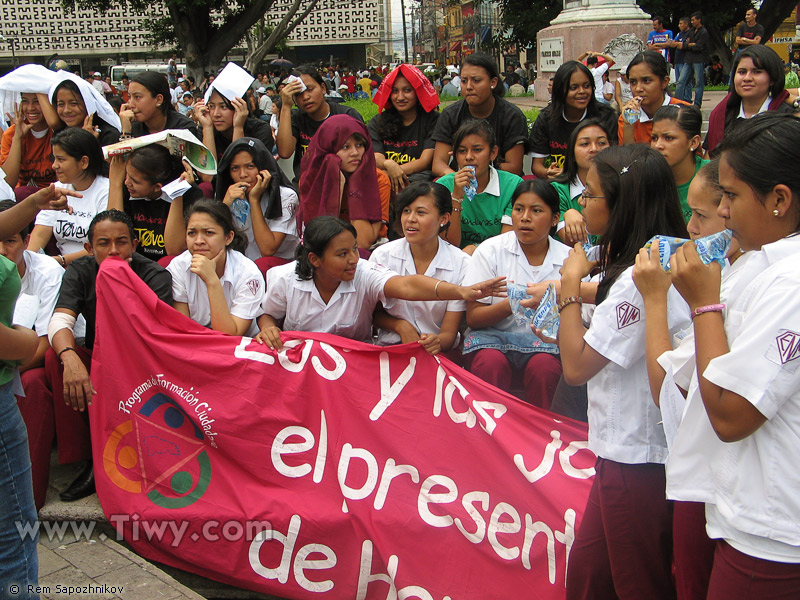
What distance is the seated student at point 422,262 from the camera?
4168 millimetres

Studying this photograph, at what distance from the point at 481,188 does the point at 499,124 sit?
1.02 meters

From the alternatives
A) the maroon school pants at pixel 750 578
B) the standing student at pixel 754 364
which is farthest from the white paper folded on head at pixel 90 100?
the maroon school pants at pixel 750 578

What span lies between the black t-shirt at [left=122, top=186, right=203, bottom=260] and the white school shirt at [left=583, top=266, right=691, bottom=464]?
3463mm

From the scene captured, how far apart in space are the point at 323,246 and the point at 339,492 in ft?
4.25

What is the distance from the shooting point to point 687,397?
1831mm

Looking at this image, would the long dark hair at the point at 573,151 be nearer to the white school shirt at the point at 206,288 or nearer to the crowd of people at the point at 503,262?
the crowd of people at the point at 503,262

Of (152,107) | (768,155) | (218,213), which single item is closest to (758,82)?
(218,213)

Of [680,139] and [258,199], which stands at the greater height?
[680,139]

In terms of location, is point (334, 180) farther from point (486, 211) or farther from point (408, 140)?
point (408, 140)

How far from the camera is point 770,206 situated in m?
1.66

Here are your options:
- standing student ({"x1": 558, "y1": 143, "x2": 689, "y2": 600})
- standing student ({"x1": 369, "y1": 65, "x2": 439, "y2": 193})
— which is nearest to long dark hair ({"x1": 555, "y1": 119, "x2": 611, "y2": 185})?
standing student ({"x1": 369, "y1": 65, "x2": 439, "y2": 193})

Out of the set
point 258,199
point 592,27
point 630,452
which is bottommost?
point 630,452

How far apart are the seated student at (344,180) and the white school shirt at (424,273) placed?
2.41 feet

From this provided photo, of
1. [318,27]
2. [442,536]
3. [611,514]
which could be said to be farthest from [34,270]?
[318,27]
